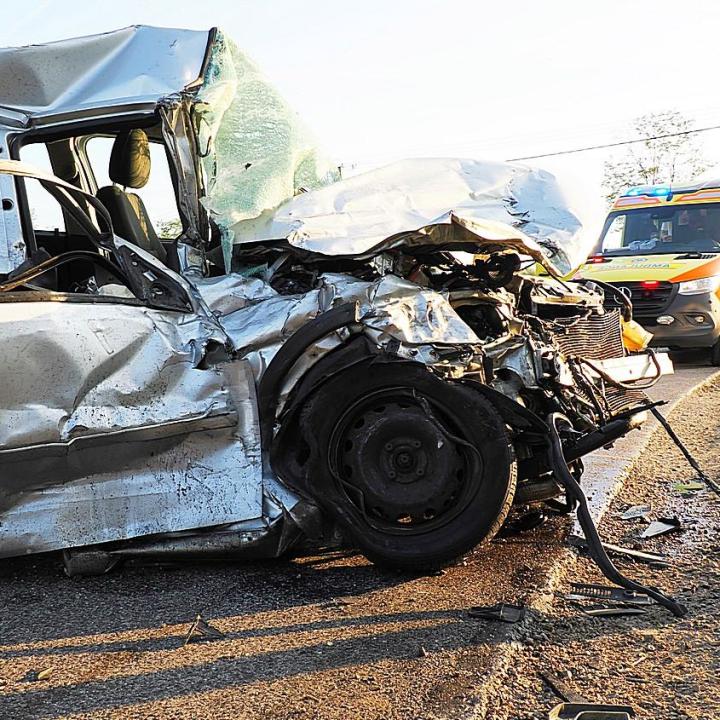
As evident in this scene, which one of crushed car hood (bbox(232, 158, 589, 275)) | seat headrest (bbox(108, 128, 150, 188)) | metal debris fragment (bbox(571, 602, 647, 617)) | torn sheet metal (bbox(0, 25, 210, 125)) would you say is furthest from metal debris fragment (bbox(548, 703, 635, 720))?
seat headrest (bbox(108, 128, 150, 188))

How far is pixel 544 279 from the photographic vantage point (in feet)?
15.0

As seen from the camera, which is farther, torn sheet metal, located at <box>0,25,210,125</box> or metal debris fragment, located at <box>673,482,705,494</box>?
metal debris fragment, located at <box>673,482,705,494</box>

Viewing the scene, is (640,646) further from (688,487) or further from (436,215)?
(688,487)

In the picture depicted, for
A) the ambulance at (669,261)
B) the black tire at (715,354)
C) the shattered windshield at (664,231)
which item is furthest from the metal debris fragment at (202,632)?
the shattered windshield at (664,231)

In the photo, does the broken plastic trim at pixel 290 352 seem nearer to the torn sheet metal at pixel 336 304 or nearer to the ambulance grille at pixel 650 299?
the torn sheet metal at pixel 336 304

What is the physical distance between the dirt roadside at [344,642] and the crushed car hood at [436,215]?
4.55 feet

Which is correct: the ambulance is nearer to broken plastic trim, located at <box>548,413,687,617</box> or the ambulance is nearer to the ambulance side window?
the ambulance side window

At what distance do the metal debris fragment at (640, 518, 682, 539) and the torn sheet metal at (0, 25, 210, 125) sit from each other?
3065 millimetres

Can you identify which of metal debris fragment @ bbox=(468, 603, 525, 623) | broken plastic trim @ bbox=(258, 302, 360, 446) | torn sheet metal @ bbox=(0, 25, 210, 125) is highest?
torn sheet metal @ bbox=(0, 25, 210, 125)

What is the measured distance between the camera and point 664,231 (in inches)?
424

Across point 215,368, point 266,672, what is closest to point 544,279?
point 215,368

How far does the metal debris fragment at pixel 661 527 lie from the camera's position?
4.00m

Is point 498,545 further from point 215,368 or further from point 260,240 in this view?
point 260,240

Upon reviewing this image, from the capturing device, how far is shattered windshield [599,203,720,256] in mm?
10445
